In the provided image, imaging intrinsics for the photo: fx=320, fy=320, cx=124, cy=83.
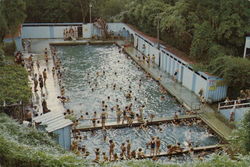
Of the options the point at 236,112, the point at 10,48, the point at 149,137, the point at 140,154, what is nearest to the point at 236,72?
the point at 236,112

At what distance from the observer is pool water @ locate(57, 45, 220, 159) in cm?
1717

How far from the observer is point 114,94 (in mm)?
22516

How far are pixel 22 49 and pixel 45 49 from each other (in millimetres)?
2558

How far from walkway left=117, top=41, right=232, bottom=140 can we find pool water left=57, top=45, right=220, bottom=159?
18.5 inches

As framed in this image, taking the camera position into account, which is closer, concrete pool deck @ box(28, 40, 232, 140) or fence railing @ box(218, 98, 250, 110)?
concrete pool deck @ box(28, 40, 232, 140)

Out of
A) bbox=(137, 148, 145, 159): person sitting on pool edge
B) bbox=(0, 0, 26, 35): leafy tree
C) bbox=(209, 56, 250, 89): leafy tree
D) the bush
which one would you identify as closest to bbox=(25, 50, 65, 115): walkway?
bbox=(0, 0, 26, 35): leafy tree

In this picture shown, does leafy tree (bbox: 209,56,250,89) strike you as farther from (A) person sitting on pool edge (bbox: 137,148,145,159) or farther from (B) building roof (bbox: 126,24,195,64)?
(A) person sitting on pool edge (bbox: 137,148,145,159)

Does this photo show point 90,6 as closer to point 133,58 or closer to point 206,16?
point 133,58

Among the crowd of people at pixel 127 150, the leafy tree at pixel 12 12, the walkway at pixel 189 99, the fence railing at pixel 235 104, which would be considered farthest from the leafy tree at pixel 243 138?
the leafy tree at pixel 12 12

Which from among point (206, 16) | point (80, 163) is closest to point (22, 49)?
point (206, 16)

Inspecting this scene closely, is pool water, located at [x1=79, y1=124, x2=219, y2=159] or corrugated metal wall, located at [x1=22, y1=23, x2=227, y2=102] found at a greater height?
corrugated metal wall, located at [x1=22, y1=23, x2=227, y2=102]

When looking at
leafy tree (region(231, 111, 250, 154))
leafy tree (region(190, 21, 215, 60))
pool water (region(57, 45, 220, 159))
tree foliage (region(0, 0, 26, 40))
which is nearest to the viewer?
leafy tree (region(231, 111, 250, 154))

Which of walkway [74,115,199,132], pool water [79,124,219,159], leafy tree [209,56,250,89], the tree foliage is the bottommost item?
pool water [79,124,219,159]

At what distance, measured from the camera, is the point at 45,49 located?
32406mm
